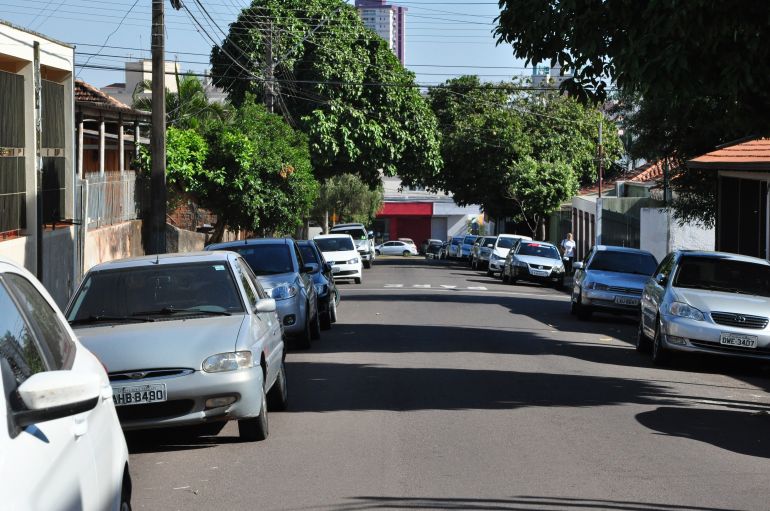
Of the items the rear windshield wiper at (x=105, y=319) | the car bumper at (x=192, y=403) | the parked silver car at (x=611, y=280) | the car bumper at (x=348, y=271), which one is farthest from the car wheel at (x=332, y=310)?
the car bumper at (x=348, y=271)

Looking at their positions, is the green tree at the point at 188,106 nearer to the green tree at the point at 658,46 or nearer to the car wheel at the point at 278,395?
the green tree at the point at 658,46


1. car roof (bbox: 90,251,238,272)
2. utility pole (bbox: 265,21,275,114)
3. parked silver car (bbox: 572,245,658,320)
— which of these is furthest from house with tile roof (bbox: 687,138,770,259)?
utility pole (bbox: 265,21,275,114)

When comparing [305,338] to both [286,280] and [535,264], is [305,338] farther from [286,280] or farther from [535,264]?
[535,264]

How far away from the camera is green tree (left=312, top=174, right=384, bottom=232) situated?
235 feet

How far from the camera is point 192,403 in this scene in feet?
29.5

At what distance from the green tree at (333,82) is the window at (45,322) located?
1545 inches

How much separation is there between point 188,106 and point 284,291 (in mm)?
23705

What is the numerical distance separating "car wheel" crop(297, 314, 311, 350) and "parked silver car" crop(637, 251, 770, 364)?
16.5 ft

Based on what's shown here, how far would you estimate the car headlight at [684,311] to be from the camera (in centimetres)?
1527

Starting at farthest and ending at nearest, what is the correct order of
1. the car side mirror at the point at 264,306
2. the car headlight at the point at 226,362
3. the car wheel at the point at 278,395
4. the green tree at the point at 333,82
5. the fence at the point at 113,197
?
1. the green tree at the point at 333,82
2. the fence at the point at 113,197
3. the car wheel at the point at 278,395
4. the car side mirror at the point at 264,306
5. the car headlight at the point at 226,362

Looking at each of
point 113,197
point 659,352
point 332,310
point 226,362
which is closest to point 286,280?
point 332,310

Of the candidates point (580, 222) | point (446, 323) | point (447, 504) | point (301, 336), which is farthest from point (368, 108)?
point (447, 504)

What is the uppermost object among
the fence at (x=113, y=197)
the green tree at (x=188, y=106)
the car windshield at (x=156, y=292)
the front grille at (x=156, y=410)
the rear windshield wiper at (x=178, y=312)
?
the green tree at (x=188, y=106)

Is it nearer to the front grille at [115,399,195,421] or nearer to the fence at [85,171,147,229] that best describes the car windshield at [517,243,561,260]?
the fence at [85,171,147,229]
